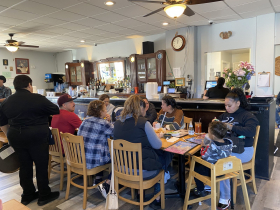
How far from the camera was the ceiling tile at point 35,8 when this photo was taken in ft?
12.8

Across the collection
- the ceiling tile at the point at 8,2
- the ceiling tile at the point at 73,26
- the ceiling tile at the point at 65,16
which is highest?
the ceiling tile at the point at 73,26

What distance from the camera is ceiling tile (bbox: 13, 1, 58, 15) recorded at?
3.89 meters

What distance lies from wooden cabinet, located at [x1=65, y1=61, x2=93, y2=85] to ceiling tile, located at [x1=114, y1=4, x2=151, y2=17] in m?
4.24

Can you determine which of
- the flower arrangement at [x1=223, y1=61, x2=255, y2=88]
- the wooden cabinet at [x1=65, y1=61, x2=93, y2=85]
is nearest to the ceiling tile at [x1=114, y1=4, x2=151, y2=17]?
the flower arrangement at [x1=223, y1=61, x2=255, y2=88]

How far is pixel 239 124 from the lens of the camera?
2.49 m

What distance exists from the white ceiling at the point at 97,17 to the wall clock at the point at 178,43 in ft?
1.09

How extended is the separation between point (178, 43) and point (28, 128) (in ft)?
16.1

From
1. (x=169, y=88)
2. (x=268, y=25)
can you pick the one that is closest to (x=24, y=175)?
(x=169, y=88)

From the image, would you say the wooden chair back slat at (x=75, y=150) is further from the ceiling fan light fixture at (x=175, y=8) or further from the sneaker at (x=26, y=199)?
the ceiling fan light fixture at (x=175, y=8)

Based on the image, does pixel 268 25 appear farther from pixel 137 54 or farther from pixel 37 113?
pixel 37 113

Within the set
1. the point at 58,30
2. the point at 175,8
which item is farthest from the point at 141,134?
the point at 58,30

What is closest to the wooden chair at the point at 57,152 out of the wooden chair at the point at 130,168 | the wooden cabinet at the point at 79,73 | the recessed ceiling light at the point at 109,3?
the wooden chair at the point at 130,168

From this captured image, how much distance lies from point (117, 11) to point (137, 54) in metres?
2.62

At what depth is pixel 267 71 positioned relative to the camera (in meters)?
5.06
